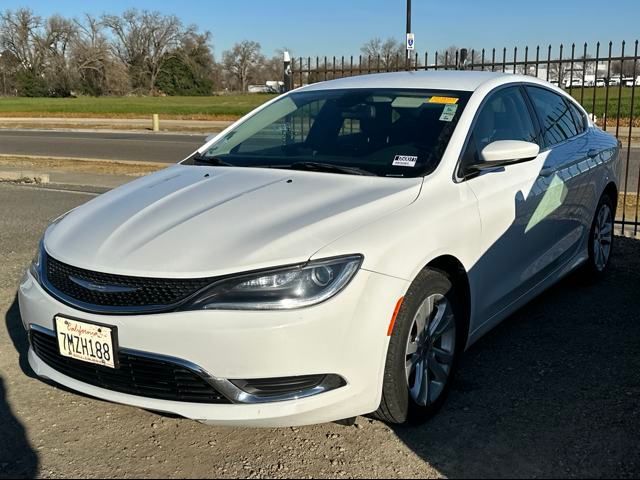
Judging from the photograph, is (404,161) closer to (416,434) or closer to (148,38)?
(416,434)

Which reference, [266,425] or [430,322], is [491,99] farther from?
[266,425]

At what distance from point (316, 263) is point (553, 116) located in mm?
2907

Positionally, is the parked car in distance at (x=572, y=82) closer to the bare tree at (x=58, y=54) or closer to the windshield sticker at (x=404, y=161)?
the windshield sticker at (x=404, y=161)

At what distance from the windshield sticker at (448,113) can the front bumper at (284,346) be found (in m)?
1.34

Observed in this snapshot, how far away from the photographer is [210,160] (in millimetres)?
4234

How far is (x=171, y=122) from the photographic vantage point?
3831 centimetres

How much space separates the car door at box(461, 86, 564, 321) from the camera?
361 cm

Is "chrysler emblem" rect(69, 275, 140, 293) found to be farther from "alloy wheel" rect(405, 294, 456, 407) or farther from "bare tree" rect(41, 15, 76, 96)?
"bare tree" rect(41, 15, 76, 96)

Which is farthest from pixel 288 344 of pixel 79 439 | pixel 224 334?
pixel 79 439

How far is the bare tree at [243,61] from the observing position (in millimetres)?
115562

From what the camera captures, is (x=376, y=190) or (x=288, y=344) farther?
(x=376, y=190)

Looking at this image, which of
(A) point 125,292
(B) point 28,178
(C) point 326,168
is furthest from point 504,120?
(B) point 28,178

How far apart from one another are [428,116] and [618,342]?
1917 mm

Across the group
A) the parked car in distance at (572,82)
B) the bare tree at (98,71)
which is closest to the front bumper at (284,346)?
the parked car in distance at (572,82)
